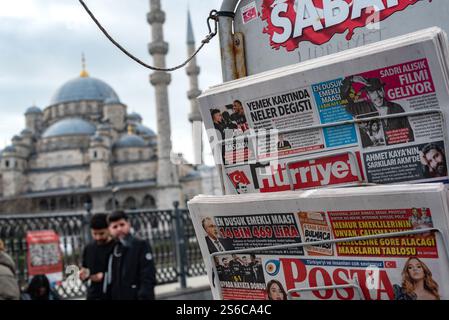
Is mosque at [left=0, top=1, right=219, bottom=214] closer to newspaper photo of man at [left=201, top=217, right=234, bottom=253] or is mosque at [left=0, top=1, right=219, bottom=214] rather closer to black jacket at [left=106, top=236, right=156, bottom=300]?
black jacket at [left=106, top=236, right=156, bottom=300]

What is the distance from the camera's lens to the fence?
560 centimetres

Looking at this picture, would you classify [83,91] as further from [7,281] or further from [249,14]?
[249,14]

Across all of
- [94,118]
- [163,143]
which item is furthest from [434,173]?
[94,118]

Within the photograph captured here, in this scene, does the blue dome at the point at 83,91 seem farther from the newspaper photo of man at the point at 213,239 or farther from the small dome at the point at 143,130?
the newspaper photo of man at the point at 213,239

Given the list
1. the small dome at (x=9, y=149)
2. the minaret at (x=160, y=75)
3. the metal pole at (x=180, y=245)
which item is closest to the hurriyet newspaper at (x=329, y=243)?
the metal pole at (x=180, y=245)

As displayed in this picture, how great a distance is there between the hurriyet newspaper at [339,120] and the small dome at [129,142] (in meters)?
48.0

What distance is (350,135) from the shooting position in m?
1.17

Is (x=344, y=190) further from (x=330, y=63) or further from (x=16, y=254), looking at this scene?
(x=16, y=254)

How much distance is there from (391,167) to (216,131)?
1.55 feet

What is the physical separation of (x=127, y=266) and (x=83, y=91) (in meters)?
54.2

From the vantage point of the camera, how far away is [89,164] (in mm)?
46781

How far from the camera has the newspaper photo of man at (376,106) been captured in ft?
3.62

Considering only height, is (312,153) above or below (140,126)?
below

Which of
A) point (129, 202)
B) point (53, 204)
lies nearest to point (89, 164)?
point (53, 204)
